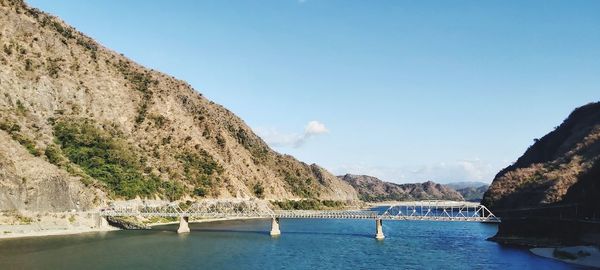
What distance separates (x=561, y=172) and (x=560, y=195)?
14.0 metres

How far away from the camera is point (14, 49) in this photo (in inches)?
7096

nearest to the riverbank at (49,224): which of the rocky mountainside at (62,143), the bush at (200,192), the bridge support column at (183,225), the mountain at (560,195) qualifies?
the rocky mountainside at (62,143)

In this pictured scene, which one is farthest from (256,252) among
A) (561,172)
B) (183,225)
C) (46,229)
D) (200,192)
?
(200,192)

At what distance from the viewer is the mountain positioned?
9706 cm

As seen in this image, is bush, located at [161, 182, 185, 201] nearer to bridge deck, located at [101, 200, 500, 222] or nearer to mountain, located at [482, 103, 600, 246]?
bridge deck, located at [101, 200, 500, 222]

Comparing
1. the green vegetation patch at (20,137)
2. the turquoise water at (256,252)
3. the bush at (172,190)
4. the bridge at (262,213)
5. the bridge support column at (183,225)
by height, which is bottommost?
the turquoise water at (256,252)

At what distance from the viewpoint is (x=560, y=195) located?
113 meters

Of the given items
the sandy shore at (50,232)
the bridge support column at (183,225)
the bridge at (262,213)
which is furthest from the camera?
the bridge support column at (183,225)

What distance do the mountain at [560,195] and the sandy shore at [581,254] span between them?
19.3 ft

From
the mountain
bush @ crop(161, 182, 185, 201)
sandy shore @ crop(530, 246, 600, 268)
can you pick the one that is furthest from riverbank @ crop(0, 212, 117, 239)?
sandy shore @ crop(530, 246, 600, 268)

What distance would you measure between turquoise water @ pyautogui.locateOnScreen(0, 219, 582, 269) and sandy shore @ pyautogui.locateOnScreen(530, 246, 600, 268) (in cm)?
255

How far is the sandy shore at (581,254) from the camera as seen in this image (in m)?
79.3

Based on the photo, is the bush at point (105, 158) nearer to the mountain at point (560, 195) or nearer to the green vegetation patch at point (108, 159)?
the green vegetation patch at point (108, 159)

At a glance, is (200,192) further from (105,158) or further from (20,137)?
(20,137)
